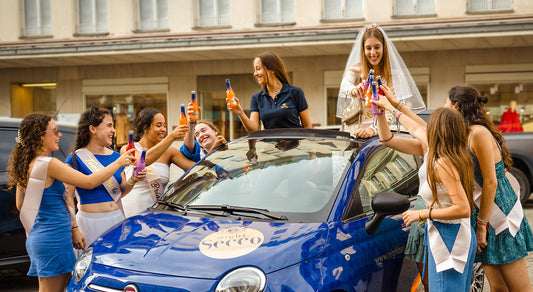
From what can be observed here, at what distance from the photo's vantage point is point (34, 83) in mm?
18672

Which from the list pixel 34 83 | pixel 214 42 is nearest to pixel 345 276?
pixel 214 42

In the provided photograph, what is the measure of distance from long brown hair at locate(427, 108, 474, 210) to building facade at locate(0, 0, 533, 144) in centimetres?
1113

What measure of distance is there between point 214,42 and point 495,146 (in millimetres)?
12445

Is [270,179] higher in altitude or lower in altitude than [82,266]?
higher

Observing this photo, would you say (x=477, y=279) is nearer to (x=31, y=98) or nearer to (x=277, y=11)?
(x=277, y=11)

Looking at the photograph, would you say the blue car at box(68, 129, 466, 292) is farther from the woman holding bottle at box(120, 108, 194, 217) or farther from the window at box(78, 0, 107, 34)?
the window at box(78, 0, 107, 34)

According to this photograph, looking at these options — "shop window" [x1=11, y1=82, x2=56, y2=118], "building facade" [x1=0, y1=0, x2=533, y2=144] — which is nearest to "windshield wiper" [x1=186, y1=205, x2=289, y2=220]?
"building facade" [x1=0, y1=0, x2=533, y2=144]

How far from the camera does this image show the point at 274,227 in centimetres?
322

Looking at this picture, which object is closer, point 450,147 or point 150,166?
point 450,147

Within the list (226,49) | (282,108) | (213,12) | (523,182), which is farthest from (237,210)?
(213,12)

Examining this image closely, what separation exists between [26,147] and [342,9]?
43.3 feet

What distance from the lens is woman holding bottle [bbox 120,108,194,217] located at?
4531mm

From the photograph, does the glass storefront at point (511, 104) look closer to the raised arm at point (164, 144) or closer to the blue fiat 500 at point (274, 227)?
the blue fiat 500 at point (274, 227)

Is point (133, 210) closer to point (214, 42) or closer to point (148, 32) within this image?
point (214, 42)
